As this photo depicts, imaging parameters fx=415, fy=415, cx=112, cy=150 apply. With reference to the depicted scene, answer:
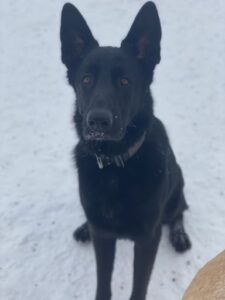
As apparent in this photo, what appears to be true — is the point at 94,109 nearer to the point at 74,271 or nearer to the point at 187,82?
the point at 74,271

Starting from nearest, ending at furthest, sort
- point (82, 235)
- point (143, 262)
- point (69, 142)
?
1. point (143, 262)
2. point (82, 235)
3. point (69, 142)

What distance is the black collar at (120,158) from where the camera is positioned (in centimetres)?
286

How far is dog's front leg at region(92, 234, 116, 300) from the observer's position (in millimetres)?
3164

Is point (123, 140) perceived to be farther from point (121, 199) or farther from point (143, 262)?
point (143, 262)

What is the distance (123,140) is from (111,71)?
0.48 metres

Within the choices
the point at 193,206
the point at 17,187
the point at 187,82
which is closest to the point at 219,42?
the point at 187,82

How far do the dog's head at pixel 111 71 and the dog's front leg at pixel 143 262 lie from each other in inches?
31.7

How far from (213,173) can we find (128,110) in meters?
2.10

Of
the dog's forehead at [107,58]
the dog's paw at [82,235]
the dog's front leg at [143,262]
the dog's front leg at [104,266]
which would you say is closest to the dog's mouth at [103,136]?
the dog's forehead at [107,58]

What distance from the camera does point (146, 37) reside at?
2.82 meters

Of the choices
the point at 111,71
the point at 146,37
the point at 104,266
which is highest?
the point at 146,37

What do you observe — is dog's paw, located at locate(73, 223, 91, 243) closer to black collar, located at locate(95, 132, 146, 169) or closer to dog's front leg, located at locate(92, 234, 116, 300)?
dog's front leg, located at locate(92, 234, 116, 300)

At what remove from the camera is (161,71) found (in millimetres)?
6422

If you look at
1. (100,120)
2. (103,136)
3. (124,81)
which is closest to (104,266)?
(103,136)
